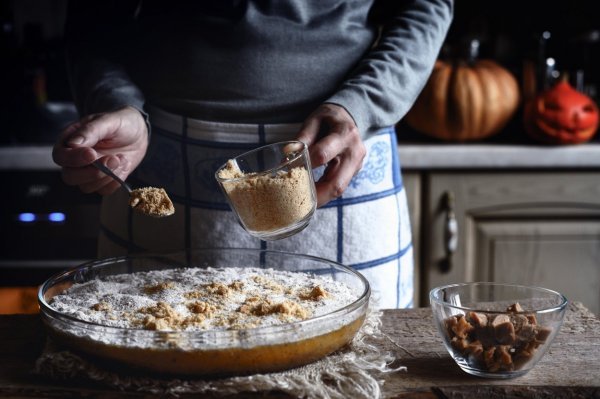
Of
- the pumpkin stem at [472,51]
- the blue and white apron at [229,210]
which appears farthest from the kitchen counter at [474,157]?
the blue and white apron at [229,210]

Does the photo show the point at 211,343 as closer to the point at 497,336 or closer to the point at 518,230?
the point at 497,336

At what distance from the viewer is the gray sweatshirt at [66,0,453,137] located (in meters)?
1.19

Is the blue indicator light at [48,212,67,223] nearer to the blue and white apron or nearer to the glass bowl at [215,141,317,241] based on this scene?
the blue and white apron

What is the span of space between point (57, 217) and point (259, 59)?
3.29ft

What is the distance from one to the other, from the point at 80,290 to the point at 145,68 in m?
0.48

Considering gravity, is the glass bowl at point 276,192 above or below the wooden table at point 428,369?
above

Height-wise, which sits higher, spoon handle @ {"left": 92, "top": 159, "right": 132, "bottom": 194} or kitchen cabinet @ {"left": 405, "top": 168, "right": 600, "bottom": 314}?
spoon handle @ {"left": 92, "top": 159, "right": 132, "bottom": 194}

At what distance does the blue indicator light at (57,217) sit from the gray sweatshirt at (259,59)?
79cm

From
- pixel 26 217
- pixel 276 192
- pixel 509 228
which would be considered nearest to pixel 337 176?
pixel 276 192

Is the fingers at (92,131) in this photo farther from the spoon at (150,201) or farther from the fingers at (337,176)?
the fingers at (337,176)

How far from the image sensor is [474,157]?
6.42 feet

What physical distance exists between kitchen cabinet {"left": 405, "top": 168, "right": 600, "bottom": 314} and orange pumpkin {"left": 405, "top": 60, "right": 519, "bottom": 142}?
131mm

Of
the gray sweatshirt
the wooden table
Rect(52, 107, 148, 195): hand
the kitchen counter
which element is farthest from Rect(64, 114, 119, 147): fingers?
the kitchen counter

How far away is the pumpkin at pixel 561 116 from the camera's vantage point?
1.99m
